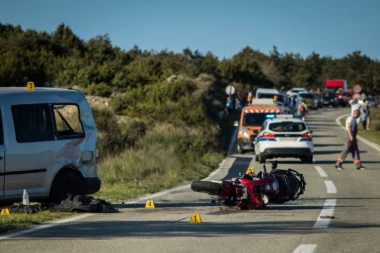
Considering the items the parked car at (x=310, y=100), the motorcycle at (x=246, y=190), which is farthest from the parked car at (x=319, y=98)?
the motorcycle at (x=246, y=190)

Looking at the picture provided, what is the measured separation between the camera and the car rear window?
30266 mm

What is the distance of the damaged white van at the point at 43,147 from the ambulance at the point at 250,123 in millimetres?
20013

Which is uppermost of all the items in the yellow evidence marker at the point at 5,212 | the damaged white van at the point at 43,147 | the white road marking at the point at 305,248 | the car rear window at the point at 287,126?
the damaged white van at the point at 43,147

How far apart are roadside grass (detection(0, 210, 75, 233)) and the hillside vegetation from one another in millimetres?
3684

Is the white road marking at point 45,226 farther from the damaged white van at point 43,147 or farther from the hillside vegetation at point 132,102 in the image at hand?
the hillside vegetation at point 132,102

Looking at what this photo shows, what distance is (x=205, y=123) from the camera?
135 ft

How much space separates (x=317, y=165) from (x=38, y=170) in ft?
54.9

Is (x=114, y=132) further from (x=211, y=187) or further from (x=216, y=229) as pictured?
(x=216, y=229)

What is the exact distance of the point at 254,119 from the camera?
119ft

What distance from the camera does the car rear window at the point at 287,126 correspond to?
99.3 ft

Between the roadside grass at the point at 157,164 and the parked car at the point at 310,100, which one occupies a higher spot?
the roadside grass at the point at 157,164

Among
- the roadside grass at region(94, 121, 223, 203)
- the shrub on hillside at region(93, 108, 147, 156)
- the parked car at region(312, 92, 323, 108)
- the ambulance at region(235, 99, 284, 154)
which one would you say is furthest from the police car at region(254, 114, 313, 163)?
the parked car at region(312, 92, 323, 108)

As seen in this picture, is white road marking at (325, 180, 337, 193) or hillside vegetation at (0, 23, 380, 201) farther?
hillside vegetation at (0, 23, 380, 201)

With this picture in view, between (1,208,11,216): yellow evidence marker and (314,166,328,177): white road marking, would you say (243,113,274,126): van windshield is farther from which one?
(1,208,11,216): yellow evidence marker
